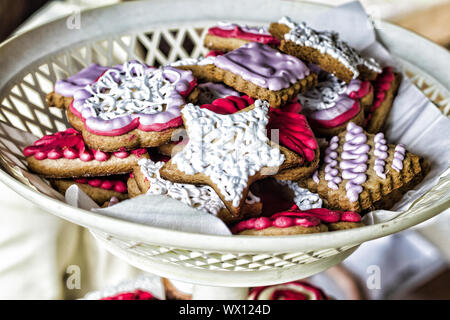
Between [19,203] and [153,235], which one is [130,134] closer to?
[153,235]

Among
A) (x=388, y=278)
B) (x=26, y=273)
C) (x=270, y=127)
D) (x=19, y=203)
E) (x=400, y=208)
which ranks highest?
(x=270, y=127)

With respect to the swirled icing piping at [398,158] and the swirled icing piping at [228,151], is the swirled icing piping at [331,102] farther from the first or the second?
the swirled icing piping at [228,151]

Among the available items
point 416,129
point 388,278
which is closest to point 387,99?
point 416,129

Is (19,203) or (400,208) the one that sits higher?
(400,208)

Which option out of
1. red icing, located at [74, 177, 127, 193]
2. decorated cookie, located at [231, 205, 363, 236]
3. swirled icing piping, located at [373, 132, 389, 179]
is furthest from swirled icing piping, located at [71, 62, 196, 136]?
swirled icing piping, located at [373, 132, 389, 179]

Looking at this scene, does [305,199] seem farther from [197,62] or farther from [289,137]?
[197,62]

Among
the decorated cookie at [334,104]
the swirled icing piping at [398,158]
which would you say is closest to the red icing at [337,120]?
the decorated cookie at [334,104]
